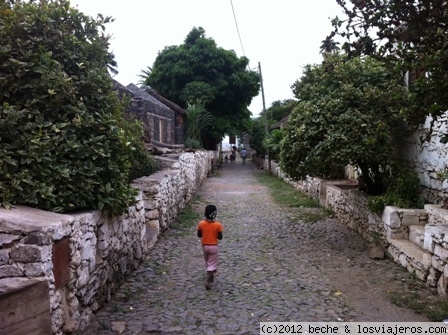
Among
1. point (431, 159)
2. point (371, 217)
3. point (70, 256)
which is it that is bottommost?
point (371, 217)

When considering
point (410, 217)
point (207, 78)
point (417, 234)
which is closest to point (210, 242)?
point (417, 234)

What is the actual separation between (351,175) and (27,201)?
1245cm

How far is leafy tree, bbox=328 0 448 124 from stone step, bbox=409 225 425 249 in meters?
2.35

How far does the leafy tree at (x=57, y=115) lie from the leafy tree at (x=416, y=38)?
3175 mm

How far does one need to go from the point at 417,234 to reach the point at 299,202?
7399 millimetres

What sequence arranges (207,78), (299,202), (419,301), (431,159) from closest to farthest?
1. (419,301)
2. (431,159)
3. (299,202)
4. (207,78)

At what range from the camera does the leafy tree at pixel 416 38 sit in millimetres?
4410

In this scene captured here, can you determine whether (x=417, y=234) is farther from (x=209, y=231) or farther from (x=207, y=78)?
(x=207, y=78)

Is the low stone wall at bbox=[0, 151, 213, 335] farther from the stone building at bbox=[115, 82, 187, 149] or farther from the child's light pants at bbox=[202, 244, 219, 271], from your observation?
the stone building at bbox=[115, 82, 187, 149]

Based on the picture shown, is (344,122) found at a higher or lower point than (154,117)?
lower

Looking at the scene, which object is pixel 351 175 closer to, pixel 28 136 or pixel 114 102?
pixel 114 102

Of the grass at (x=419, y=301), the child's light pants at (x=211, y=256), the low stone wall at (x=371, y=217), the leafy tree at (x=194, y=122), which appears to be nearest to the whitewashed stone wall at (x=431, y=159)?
the low stone wall at (x=371, y=217)

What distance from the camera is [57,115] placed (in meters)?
4.77

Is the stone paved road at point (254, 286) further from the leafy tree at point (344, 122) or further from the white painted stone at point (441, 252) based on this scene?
the leafy tree at point (344, 122)
